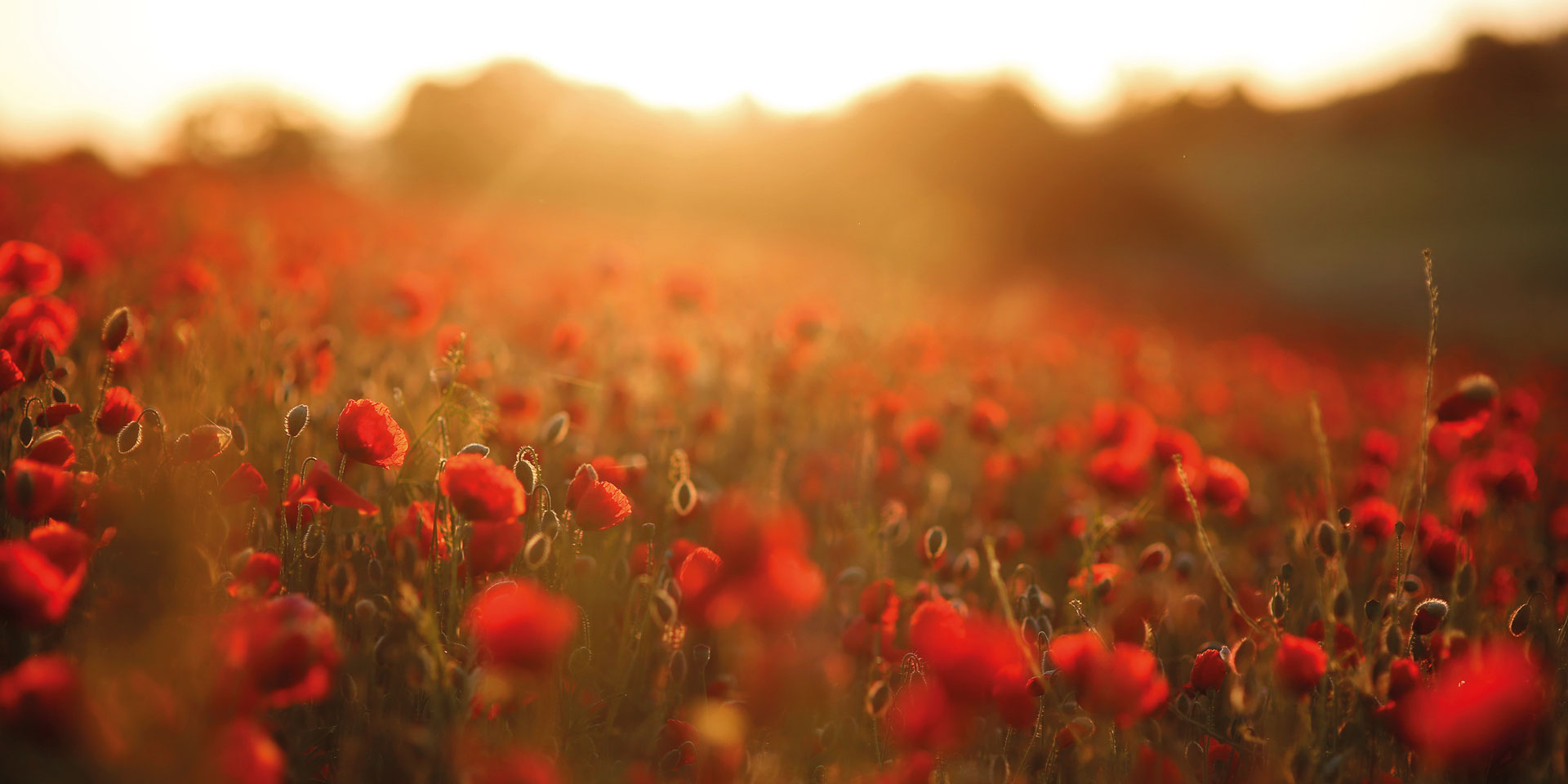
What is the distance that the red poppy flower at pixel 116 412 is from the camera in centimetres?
162

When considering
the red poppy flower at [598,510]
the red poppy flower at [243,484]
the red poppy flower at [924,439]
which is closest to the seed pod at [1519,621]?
the red poppy flower at [924,439]

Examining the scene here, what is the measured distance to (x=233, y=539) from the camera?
1.63 m

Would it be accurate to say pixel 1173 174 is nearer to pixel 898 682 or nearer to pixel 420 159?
pixel 420 159

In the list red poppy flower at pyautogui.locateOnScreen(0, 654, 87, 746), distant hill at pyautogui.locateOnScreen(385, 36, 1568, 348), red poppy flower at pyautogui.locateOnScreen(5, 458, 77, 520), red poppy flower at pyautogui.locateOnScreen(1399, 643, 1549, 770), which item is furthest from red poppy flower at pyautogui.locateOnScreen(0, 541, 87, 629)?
distant hill at pyautogui.locateOnScreen(385, 36, 1568, 348)

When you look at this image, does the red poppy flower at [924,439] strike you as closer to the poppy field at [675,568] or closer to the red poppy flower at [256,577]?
the poppy field at [675,568]

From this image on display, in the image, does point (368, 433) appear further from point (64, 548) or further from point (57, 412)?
point (57, 412)

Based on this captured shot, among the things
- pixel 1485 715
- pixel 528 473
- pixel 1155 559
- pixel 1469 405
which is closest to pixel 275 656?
pixel 528 473

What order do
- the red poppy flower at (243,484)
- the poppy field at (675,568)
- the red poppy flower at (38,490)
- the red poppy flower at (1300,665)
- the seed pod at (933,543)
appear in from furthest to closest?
the seed pod at (933,543)
the red poppy flower at (243,484)
the red poppy flower at (1300,665)
the red poppy flower at (38,490)
the poppy field at (675,568)

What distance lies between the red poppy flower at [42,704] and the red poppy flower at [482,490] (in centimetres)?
48

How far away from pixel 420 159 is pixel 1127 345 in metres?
23.2

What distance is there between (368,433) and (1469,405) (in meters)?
2.25

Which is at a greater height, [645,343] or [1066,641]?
[1066,641]

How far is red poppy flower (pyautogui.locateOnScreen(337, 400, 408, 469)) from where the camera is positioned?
1420 mm

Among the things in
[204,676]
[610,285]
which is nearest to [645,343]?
[610,285]
